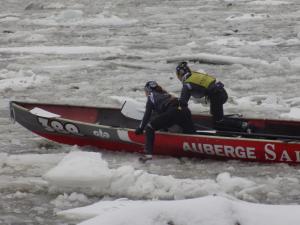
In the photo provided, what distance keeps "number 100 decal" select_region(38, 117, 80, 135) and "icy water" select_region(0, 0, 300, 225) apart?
323 millimetres

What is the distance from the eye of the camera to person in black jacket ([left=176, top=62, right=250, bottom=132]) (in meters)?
10.3

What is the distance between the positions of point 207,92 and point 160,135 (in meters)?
1.19

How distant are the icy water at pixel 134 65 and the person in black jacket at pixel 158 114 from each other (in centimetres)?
43

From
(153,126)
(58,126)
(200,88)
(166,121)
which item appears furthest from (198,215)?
(58,126)

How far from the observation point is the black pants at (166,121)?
9.91 metres

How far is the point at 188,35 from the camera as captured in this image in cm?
2461

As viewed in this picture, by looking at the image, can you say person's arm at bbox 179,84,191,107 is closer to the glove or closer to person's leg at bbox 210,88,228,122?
person's leg at bbox 210,88,228,122

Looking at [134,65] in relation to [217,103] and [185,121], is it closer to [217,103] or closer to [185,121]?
[217,103]

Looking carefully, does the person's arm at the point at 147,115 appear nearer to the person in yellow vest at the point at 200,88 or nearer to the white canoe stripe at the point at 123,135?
the white canoe stripe at the point at 123,135

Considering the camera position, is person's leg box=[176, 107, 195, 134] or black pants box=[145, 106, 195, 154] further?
person's leg box=[176, 107, 195, 134]

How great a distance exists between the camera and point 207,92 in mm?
10617

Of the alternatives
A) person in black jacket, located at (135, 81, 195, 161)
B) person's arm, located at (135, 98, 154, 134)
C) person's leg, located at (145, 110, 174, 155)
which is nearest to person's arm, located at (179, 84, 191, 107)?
person in black jacket, located at (135, 81, 195, 161)

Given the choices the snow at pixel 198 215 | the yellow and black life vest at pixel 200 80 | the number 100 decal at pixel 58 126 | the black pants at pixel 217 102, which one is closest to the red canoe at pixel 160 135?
the number 100 decal at pixel 58 126

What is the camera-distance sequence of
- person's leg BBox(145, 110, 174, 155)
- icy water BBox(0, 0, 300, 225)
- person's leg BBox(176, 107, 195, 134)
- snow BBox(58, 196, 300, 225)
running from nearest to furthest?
snow BBox(58, 196, 300, 225) < icy water BBox(0, 0, 300, 225) < person's leg BBox(145, 110, 174, 155) < person's leg BBox(176, 107, 195, 134)
